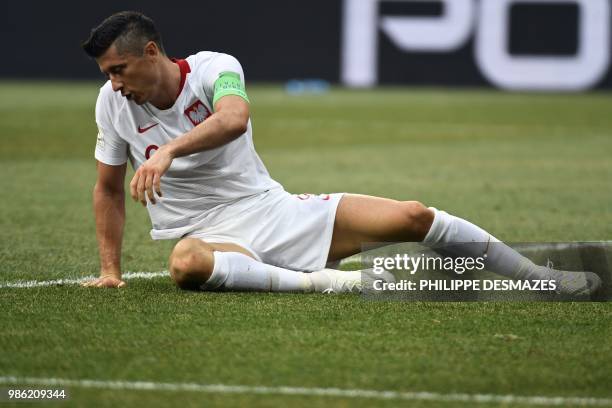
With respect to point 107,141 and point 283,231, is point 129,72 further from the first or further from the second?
point 283,231

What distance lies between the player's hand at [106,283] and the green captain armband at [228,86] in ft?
2.94

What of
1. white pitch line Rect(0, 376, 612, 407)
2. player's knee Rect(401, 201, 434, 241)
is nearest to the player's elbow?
player's knee Rect(401, 201, 434, 241)

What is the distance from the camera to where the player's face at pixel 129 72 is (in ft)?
15.1

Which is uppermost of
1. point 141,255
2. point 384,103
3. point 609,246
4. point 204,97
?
point 204,97

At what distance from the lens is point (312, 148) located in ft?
43.1

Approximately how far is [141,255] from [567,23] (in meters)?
18.3

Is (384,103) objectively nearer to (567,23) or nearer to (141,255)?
(567,23)

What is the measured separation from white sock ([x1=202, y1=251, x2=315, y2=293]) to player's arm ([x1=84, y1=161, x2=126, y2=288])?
488 millimetres

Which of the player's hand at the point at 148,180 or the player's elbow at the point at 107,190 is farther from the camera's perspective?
the player's elbow at the point at 107,190

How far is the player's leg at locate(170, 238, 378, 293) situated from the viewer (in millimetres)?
4645

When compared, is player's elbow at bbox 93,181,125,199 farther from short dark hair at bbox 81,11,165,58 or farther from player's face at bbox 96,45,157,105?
short dark hair at bbox 81,11,165,58

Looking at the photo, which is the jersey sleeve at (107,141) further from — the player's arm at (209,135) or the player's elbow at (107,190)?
the player's arm at (209,135)

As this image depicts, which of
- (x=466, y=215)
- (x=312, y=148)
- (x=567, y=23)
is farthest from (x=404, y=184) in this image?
(x=567, y=23)

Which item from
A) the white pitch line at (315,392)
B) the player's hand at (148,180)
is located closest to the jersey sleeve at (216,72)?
the player's hand at (148,180)
